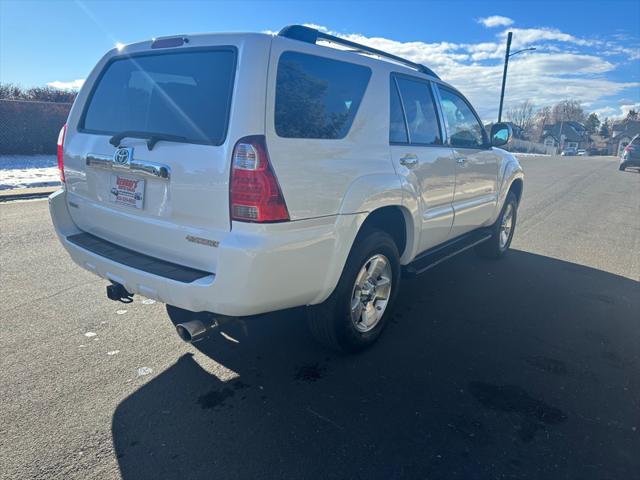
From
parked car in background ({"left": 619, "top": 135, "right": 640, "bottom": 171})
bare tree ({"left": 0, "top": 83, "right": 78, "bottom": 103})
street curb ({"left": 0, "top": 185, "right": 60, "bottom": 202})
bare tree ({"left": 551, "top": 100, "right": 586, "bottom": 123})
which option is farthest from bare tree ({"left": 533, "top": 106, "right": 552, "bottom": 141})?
street curb ({"left": 0, "top": 185, "right": 60, "bottom": 202})

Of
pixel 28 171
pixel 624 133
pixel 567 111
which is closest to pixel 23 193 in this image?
pixel 28 171

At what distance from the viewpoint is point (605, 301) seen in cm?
461

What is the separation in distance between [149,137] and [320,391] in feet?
6.11

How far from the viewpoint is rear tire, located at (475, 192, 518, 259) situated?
5684 mm

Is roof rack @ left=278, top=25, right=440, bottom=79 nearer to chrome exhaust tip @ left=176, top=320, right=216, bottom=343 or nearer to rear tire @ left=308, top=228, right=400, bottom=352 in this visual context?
rear tire @ left=308, top=228, right=400, bottom=352

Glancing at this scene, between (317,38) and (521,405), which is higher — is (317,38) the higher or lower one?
Result: the higher one

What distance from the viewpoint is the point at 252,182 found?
234cm

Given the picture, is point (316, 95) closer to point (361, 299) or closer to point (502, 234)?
point (361, 299)

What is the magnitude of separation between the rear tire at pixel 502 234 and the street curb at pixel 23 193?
335 inches

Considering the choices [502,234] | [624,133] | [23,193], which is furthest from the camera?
[624,133]

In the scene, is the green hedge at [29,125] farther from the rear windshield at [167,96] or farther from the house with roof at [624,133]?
the house with roof at [624,133]

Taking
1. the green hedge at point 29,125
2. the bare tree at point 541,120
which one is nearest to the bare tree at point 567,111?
the bare tree at point 541,120

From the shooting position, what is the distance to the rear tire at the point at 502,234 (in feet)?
18.6

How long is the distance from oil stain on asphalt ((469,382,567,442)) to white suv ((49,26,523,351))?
88 cm
